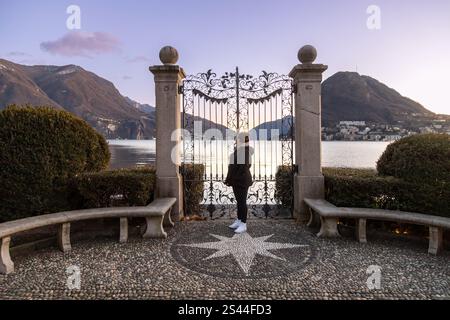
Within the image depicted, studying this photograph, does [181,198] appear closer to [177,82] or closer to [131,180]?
[131,180]

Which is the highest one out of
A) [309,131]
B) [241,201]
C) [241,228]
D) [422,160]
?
[309,131]

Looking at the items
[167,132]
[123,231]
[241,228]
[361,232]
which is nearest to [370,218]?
[361,232]

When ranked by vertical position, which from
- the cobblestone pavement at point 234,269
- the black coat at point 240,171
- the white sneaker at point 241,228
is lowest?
the cobblestone pavement at point 234,269

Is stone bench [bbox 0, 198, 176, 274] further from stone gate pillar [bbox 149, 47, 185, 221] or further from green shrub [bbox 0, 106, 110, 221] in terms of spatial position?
green shrub [bbox 0, 106, 110, 221]

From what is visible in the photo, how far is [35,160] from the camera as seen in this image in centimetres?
580

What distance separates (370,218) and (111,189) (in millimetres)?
5502

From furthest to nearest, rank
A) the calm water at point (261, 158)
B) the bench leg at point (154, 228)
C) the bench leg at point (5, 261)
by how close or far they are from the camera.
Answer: the calm water at point (261, 158) < the bench leg at point (154, 228) < the bench leg at point (5, 261)

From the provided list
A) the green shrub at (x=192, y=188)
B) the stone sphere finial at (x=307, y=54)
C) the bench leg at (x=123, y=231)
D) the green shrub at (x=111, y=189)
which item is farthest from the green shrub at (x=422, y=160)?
the bench leg at (x=123, y=231)

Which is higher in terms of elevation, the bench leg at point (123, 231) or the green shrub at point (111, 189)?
the green shrub at point (111, 189)

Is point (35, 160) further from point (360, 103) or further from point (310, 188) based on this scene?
point (360, 103)

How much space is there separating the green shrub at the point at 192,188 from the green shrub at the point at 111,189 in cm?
136

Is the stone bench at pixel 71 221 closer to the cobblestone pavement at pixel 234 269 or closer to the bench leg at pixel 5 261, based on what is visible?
the bench leg at pixel 5 261

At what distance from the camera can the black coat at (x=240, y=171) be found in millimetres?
6234

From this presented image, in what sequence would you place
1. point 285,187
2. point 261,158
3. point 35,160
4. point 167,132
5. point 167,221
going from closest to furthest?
1. point 35,160
2. point 167,221
3. point 167,132
4. point 285,187
5. point 261,158
